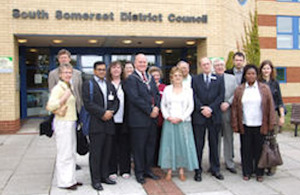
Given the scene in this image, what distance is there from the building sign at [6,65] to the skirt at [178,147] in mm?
6585

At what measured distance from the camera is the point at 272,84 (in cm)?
537

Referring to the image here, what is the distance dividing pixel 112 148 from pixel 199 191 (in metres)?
1.62

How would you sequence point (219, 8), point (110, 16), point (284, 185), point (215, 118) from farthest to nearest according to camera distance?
point (219, 8), point (110, 16), point (215, 118), point (284, 185)

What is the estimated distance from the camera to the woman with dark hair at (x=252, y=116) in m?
4.93

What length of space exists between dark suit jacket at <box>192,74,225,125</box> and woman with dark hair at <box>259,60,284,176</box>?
2.58 feet

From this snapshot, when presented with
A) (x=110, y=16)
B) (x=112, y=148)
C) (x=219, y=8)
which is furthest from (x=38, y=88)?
(x=112, y=148)

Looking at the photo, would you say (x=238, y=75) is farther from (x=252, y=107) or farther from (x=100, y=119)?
(x=100, y=119)

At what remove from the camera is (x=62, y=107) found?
448 centimetres

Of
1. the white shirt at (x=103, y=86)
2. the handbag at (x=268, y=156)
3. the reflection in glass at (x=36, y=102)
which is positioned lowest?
the handbag at (x=268, y=156)

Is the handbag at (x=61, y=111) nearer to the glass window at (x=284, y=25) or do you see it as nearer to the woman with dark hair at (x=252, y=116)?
the woman with dark hair at (x=252, y=116)

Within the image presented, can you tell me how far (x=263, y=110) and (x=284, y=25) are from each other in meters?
14.4

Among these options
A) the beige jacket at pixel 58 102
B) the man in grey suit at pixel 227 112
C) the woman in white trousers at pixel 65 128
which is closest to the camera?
the beige jacket at pixel 58 102

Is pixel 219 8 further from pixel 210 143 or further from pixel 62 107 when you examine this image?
pixel 62 107

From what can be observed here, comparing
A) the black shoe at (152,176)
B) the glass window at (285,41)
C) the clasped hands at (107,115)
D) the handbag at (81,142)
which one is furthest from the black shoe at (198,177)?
the glass window at (285,41)
